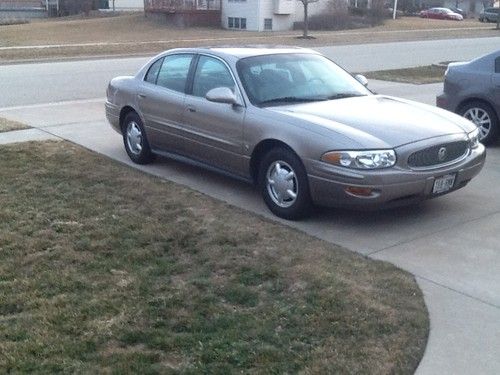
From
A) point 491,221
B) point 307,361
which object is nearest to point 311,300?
point 307,361

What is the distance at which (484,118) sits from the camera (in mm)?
9633

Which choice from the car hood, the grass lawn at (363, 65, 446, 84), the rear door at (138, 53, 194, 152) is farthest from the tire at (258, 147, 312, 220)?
the grass lawn at (363, 65, 446, 84)

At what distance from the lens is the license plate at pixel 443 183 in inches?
245

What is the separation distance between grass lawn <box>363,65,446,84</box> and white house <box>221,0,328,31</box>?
105 feet

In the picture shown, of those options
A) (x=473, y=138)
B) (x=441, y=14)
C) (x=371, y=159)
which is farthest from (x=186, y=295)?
(x=441, y=14)

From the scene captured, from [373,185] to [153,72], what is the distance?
364 cm

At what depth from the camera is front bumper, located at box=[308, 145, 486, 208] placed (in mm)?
5918

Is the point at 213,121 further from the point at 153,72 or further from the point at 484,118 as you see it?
the point at 484,118

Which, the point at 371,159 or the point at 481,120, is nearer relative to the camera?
the point at 371,159

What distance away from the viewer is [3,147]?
927 centimetres

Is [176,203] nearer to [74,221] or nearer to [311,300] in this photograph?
[74,221]

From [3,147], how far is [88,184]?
226cm

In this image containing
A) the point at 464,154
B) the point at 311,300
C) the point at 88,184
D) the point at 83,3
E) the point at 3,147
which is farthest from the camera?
the point at 83,3

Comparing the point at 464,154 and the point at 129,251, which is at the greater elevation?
the point at 464,154
